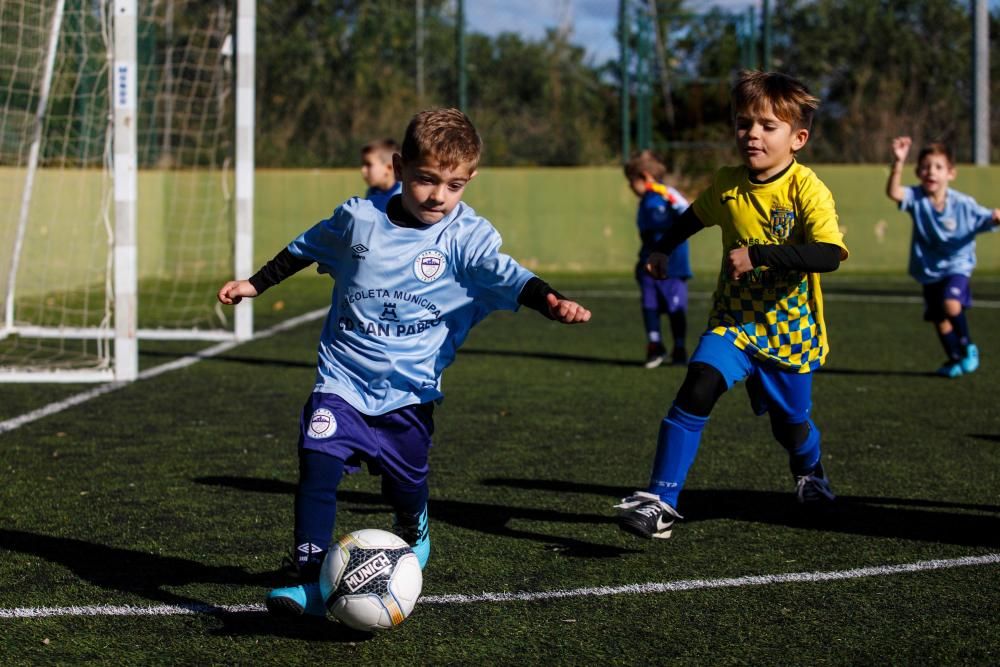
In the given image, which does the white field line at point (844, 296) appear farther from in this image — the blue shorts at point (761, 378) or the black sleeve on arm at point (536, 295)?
the black sleeve on arm at point (536, 295)

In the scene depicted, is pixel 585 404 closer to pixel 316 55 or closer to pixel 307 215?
pixel 307 215

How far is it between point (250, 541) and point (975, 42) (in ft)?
59.3

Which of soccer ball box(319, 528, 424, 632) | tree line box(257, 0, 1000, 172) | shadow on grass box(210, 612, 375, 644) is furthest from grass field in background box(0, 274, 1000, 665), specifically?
tree line box(257, 0, 1000, 172)

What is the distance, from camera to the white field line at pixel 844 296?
15.6 meters

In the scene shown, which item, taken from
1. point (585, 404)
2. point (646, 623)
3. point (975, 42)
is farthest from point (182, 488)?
point (975, 42)

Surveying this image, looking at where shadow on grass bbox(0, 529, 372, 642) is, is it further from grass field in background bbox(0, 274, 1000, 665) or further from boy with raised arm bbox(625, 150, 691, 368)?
boy with raised arm bbox(625, 150, 691, 368)

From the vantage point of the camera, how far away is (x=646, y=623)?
392 cm

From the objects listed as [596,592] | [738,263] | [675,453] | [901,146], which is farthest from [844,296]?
[596,592]

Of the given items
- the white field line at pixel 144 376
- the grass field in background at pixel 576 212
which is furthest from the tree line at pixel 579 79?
the white field line at pixel 144 376

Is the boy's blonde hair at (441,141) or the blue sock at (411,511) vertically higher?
the boy's blonde hair at (441,141)

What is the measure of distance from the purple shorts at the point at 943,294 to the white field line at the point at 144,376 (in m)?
5.75

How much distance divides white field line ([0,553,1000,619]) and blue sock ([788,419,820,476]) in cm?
76

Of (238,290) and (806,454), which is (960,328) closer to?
(806,454)

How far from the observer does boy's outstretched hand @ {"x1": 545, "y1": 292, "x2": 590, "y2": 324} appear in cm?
368
